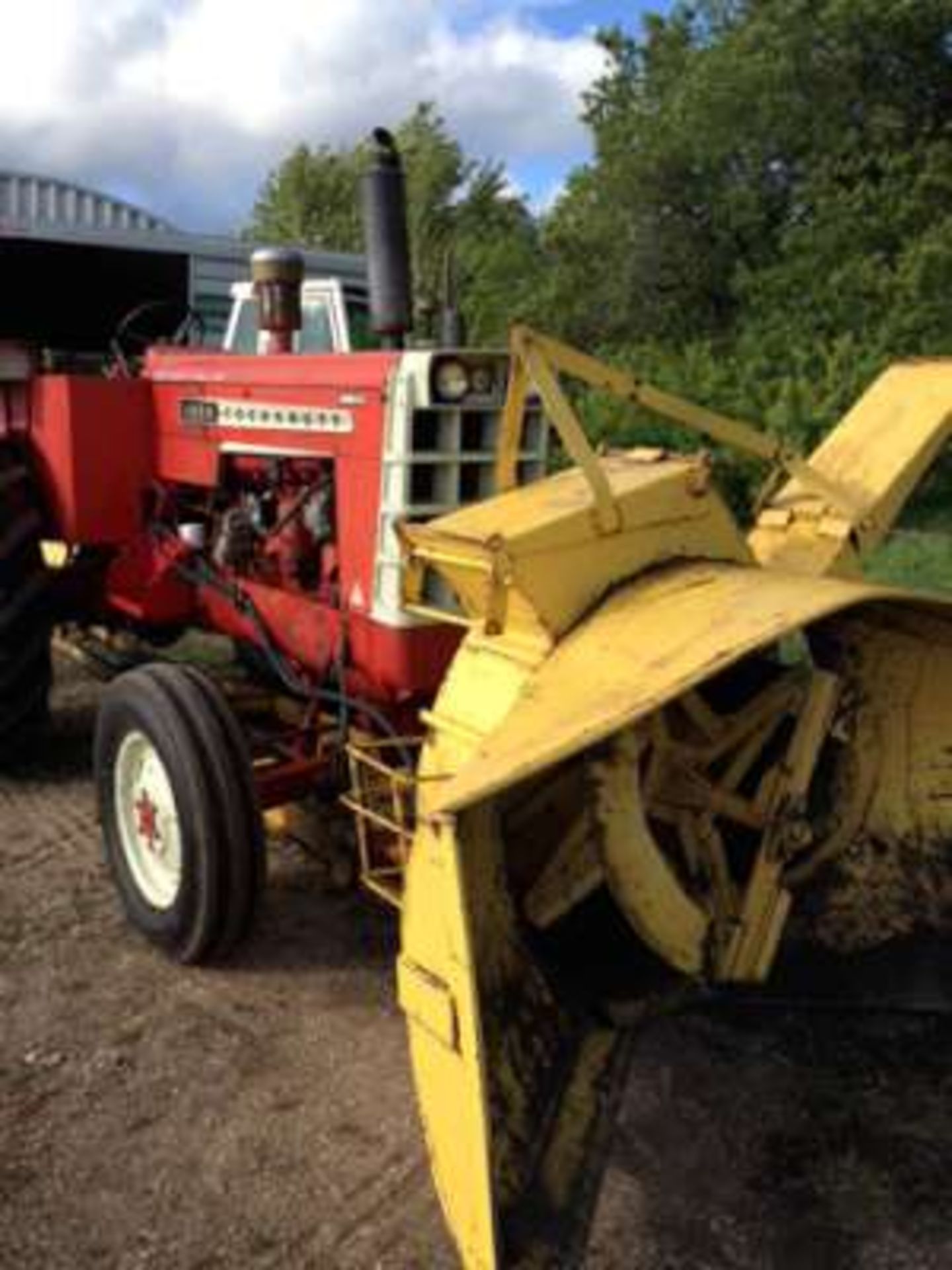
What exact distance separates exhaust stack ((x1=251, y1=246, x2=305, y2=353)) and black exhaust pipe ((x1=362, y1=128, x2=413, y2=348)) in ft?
2.54

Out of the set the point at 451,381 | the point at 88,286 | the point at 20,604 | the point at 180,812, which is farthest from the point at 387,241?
the point at 88,286

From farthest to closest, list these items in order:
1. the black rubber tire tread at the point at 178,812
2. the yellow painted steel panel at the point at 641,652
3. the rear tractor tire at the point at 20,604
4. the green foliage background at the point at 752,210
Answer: the green foliage background at the point at 752,210
the rear tractor tire at the point at 20,604
the black rubber tire tread at the point at 178,812
the yellow painted steel panel at the point at 641,652

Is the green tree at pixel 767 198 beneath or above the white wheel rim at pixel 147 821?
above

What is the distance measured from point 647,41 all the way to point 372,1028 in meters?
22.3

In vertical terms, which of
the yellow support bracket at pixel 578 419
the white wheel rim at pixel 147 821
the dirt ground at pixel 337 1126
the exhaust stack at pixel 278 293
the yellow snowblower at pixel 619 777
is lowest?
the dirt ground at pixel 337 1126

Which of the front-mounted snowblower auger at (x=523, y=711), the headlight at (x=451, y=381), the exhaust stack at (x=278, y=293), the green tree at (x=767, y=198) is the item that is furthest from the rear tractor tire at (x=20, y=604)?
the green tree at (x=767, y=198)

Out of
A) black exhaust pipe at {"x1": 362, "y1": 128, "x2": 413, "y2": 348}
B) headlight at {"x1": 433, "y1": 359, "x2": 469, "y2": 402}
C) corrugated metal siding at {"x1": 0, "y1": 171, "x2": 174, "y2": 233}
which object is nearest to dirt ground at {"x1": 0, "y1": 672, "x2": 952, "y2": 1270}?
headlight at {"x1": 433, "y1": 359, "x2": 469, "y2": 402}

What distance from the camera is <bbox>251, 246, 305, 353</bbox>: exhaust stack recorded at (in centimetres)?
460

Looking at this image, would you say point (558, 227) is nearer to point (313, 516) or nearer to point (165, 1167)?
point (313, 516)

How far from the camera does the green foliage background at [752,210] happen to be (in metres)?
16.3

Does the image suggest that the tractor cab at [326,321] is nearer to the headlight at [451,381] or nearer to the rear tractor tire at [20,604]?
the rear tractor tire at [20,604]

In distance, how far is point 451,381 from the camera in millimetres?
3588

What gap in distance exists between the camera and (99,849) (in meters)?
4.56

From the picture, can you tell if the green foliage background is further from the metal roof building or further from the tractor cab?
the tractor cab
